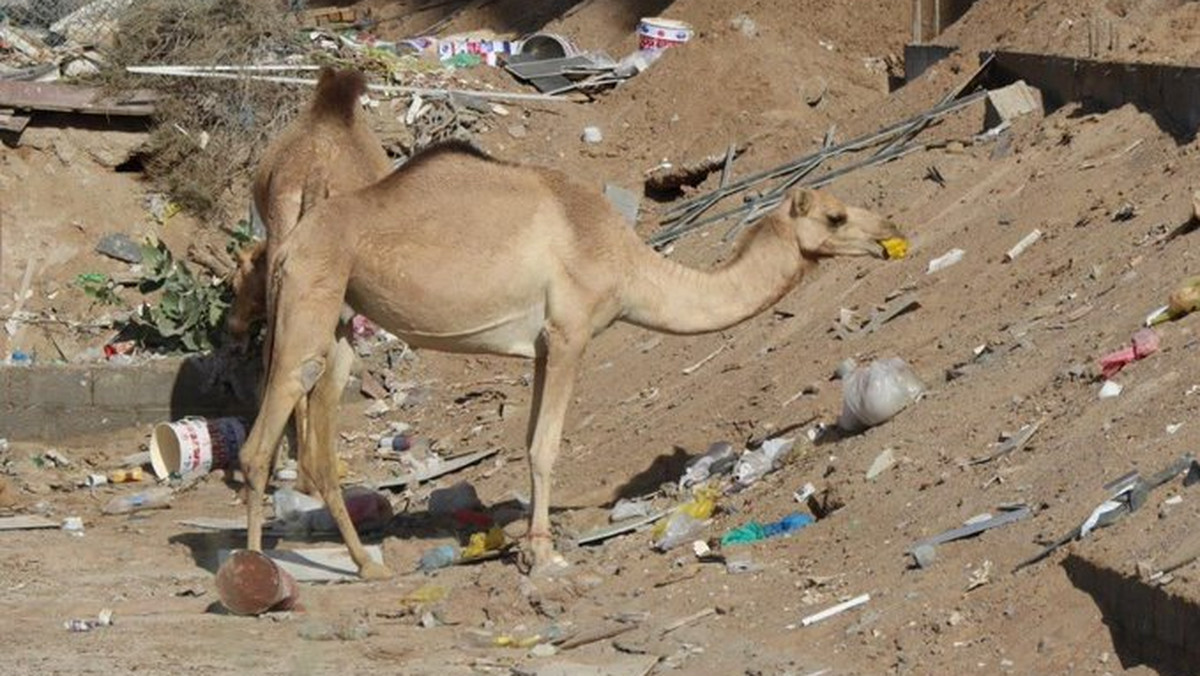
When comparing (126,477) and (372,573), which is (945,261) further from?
(126,477)

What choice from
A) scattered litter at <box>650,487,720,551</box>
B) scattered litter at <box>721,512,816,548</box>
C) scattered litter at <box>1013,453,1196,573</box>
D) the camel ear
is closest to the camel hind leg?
scattered litter at <box>650,487,720,551</box>

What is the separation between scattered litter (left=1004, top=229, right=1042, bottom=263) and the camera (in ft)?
48.3

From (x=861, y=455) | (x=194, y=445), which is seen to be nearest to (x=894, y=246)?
(x=861, y=455)

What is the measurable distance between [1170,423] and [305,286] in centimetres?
473

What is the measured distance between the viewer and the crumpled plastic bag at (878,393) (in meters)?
12.9

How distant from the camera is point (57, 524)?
15.3 metres

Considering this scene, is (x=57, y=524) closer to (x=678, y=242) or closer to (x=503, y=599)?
(x=503, y=599)

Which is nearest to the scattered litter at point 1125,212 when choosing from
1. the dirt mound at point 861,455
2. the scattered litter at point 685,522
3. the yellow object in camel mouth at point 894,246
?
the dirt mound at point 861,455

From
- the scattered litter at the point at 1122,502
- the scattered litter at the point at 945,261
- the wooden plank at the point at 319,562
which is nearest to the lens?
the scattered litter at the point at 1122,502

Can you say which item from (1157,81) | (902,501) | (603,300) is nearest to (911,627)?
(902,501)

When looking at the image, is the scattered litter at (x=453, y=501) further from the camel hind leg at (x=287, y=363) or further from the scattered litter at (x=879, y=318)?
the scattered litter at (x=879, y=318)

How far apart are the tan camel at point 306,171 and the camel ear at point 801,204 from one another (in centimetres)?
281

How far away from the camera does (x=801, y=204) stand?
1352 cm

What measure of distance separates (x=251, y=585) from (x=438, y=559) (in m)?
1.63
